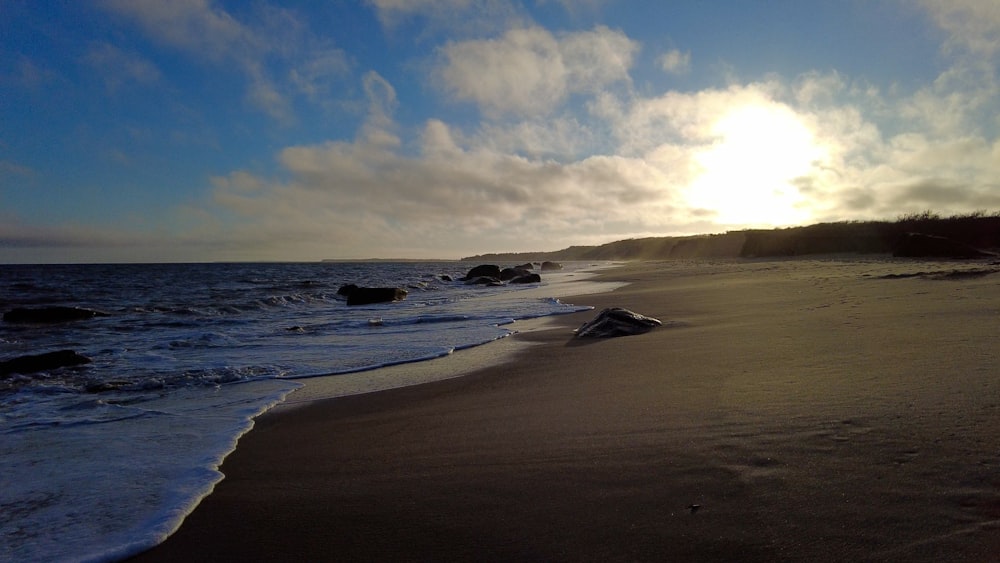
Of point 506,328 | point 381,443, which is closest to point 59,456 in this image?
point 381,443

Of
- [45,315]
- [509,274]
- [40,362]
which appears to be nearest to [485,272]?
[509,274]

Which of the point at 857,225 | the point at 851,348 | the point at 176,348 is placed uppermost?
the point at 857,225

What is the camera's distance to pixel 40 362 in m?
8.51

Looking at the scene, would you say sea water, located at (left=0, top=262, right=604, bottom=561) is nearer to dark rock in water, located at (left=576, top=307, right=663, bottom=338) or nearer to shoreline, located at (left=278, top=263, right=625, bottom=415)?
shoreline, located at (left=278, top=263, right=625, bottom=415)

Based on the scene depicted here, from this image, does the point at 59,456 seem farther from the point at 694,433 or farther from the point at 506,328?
the point at 506,328

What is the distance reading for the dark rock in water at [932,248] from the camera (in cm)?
2211

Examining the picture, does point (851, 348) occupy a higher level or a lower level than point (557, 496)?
higher

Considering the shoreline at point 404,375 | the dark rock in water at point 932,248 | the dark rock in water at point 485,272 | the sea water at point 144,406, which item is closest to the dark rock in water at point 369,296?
the sea water at point 144,406

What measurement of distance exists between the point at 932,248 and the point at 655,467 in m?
27.7

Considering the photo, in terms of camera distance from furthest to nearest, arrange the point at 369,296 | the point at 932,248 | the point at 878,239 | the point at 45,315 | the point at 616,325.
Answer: the point at 878,239
the point at 932,248
the point at 369,296
the point at 45,315
the point at 616,325

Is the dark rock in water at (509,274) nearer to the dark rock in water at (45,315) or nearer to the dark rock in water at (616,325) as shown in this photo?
the dark rock in water at (45,315)

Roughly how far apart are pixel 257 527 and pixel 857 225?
51451mm

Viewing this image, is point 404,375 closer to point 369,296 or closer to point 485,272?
point 369,296

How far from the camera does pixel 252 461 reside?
404 centimetres
